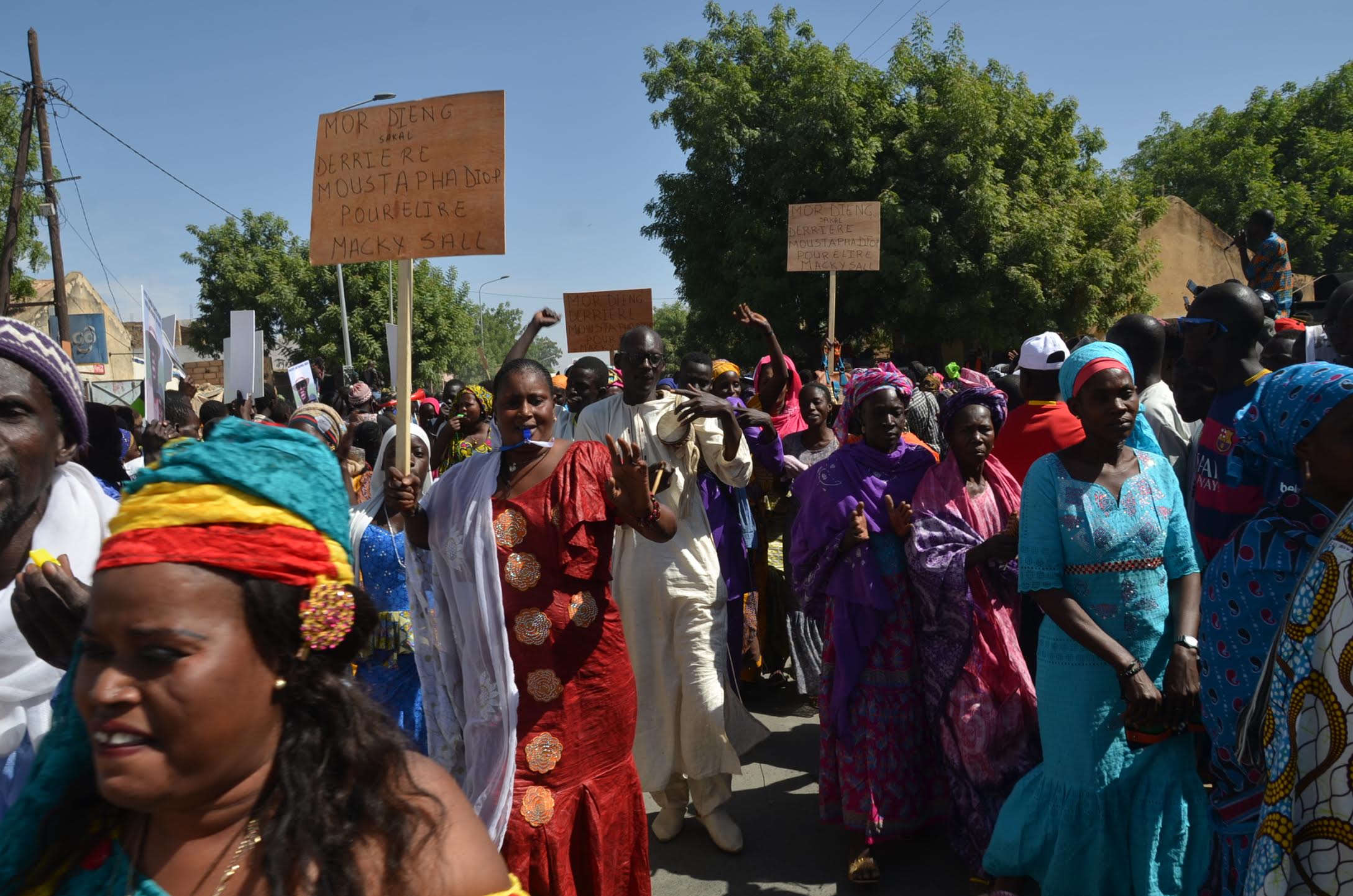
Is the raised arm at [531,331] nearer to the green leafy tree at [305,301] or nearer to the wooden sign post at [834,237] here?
the wooden sign post at [834,237]

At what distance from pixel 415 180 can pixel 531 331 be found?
0.93 metres

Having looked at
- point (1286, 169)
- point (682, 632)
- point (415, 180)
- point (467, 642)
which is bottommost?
point (682, 632)

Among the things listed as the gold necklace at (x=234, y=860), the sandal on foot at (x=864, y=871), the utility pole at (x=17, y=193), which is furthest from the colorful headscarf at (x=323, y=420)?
the utility pole at (x=17, y=193)

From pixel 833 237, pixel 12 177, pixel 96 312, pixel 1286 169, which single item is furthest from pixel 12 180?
pixel 1286 169

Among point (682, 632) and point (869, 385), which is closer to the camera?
point (869, 385)

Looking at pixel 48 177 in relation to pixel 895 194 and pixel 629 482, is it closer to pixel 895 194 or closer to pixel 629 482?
pixel 895 194

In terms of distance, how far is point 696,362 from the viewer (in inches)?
286

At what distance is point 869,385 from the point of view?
449cm

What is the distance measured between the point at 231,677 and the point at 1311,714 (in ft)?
6.77

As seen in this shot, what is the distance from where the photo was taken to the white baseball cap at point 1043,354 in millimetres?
4941

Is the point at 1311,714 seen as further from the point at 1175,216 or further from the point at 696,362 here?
the point at 1175,216

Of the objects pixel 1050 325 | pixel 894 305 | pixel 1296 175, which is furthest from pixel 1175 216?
pixel 1296 175

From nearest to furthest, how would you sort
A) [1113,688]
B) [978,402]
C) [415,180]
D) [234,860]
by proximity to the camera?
[234,860]
[1113,688]
[415,180]
[978,402]

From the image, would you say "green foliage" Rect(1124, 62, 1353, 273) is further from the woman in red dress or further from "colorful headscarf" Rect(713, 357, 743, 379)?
the woman in red dress
